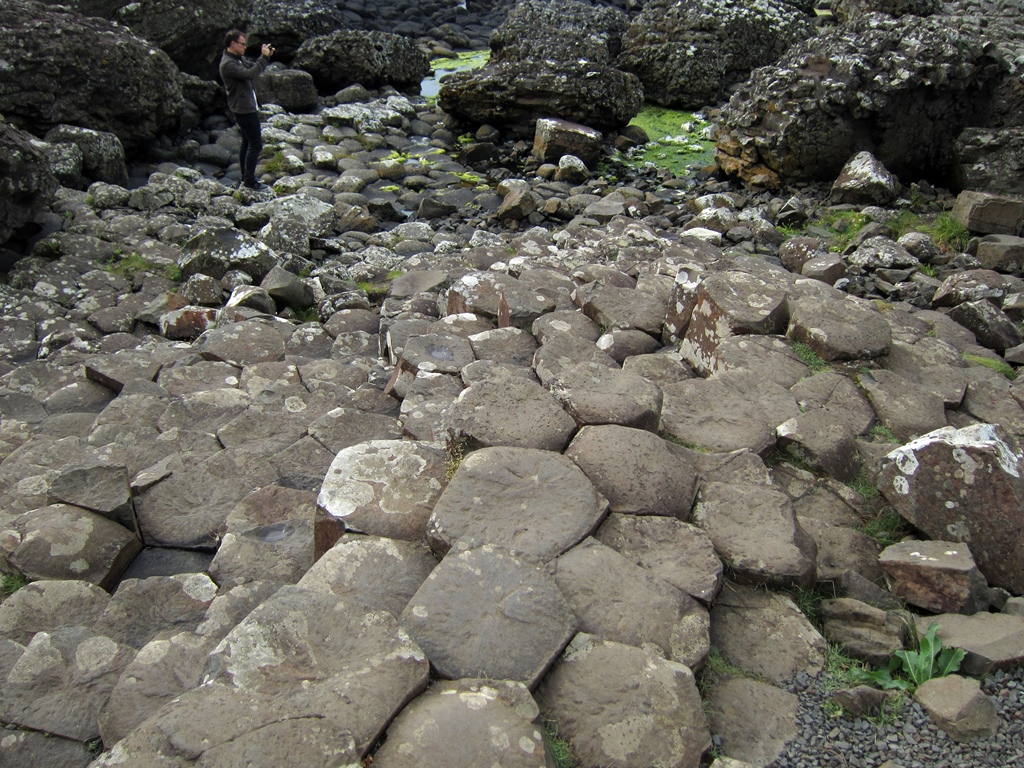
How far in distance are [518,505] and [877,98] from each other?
8.29 meters

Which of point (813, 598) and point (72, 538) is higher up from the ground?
point (813, 598)

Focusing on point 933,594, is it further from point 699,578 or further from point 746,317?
point 746,317

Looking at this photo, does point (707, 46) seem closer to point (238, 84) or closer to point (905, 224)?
point (905, 224)

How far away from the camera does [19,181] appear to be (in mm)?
8156

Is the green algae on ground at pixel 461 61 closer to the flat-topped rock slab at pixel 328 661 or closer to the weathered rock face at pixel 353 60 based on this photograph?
the weathered rock face at pixel 353 60

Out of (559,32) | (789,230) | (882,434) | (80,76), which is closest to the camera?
(882,434)

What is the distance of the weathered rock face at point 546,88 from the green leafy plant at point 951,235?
19.0 ft

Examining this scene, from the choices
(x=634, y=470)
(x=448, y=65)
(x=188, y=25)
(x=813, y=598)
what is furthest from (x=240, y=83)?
(x=813, y=598)

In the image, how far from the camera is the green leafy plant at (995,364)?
5.43 m

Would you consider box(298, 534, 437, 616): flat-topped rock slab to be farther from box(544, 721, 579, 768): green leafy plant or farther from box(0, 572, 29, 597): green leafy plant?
box(0, 572, 29, 597): green leafy plant

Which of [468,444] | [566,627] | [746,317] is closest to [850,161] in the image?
[746,317]

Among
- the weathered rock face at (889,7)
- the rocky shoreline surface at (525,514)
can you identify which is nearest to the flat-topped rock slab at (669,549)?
the rocky shoreline surface at (525,514)

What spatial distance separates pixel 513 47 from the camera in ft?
46.4

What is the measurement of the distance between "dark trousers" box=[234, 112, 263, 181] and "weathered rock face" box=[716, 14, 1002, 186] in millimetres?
6416
